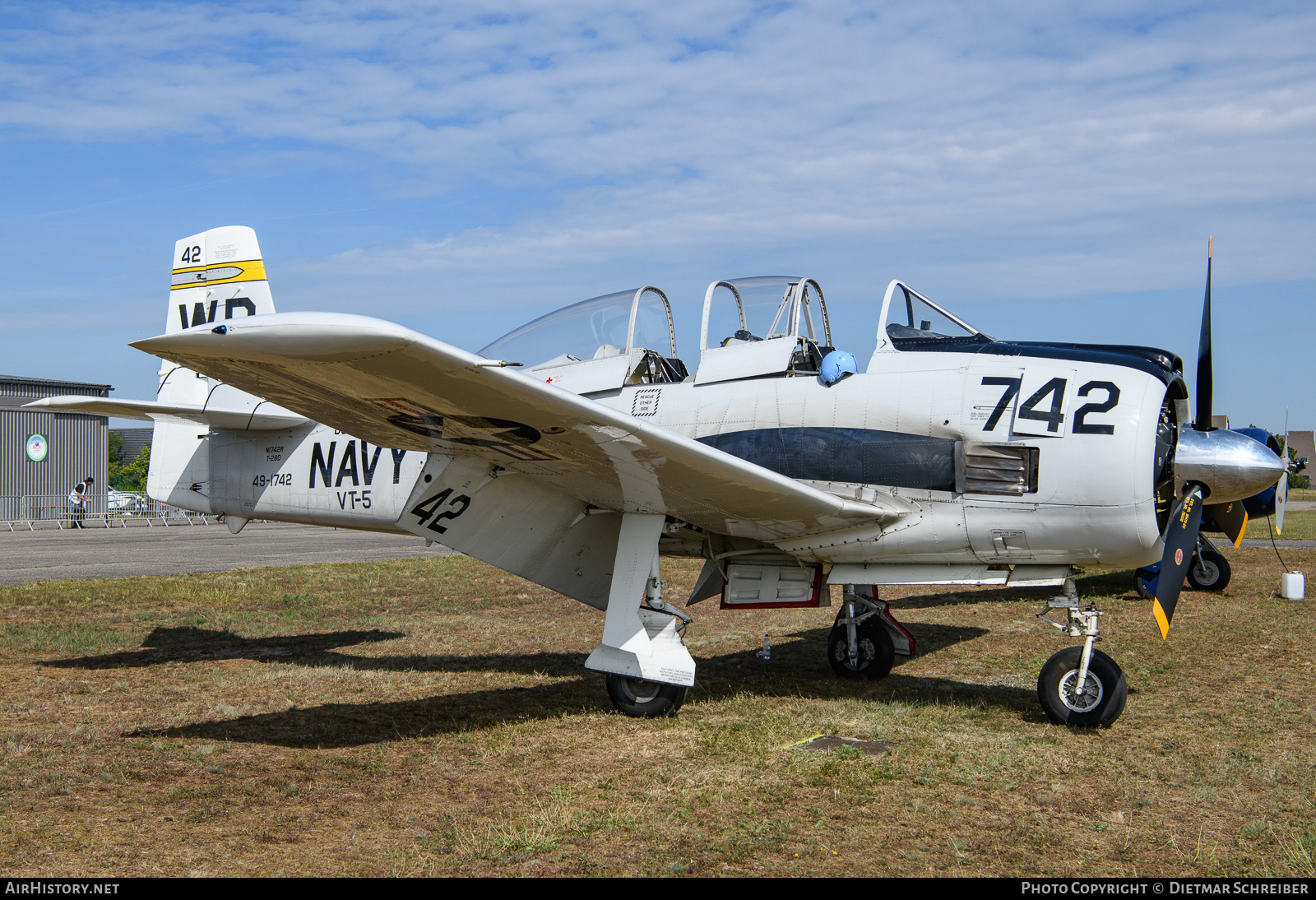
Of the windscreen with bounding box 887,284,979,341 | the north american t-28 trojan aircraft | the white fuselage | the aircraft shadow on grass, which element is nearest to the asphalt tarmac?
the aircraft shadow on grass

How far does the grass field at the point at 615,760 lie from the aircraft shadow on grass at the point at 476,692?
0.15ft

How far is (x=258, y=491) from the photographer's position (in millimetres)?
9492

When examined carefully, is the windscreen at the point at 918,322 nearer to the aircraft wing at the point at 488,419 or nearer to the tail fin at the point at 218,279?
the aircraft wing at the point at 488,419

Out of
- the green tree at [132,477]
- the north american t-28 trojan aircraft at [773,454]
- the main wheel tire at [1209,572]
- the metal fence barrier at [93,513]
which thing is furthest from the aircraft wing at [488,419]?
the green tree at [132,477]

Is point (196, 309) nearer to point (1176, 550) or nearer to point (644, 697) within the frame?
point (644, 697)

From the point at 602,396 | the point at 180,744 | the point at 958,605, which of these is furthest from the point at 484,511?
the point at 958,605

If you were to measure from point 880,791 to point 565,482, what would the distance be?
10.3 ft

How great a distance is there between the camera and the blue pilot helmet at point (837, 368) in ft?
22.9

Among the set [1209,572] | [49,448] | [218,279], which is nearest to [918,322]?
[218,279]

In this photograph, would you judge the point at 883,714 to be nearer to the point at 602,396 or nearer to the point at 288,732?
the point at 602,396

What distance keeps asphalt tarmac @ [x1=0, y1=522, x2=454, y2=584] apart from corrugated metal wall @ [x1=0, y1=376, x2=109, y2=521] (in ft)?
27.7

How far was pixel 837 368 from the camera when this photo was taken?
6988mm

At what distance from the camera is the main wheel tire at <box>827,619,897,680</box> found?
8227 millimetres

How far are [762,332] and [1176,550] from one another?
3369 millimetres
